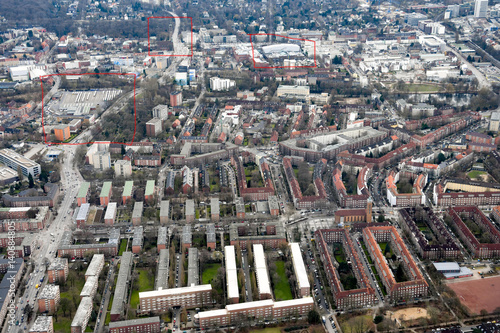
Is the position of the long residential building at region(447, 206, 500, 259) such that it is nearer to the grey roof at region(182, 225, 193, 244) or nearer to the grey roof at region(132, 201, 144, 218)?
the grey roof at region(182, 225, 193, 244)

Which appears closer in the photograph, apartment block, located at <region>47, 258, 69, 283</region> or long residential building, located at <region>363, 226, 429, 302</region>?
long residential building, located at <region>363, 226, 429, 302</region>

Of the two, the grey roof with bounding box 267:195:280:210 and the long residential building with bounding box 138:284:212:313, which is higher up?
the grey roof with bounding box 267:195:280:210

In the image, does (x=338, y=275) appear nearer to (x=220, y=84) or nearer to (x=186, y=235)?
(x=186, y=235)

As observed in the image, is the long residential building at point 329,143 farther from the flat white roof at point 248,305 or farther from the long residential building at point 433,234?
the flat white roof at point 248,305

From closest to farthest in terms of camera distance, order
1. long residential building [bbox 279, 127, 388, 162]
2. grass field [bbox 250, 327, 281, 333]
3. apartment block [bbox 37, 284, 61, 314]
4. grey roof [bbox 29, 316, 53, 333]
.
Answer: grey roof [bbox 29, 316, 53, 333]
grass field [bbox 250, 327, 281, 333]
apartment block [bbox 37, 284, 61, 314]
long residential building [bbox 279, 127, 388, 162]

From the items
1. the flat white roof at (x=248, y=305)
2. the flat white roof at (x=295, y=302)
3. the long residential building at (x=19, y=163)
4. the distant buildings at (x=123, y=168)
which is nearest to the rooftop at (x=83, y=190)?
the distant buildings at (x=123, y=168)

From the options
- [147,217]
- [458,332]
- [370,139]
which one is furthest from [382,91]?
[458,332]

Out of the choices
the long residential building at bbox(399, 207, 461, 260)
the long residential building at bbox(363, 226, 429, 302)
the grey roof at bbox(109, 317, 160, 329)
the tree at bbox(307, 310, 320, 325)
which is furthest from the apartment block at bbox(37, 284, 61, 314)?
the long residential building at bbox(399, 207, 461, 260)

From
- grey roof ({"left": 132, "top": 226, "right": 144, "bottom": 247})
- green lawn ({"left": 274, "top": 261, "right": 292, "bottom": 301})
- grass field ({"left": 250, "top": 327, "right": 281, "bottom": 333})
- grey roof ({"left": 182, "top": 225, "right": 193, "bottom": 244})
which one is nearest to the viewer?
grass field ({"left": 250, "top": 327, "right": 281, "bottom": 333})
